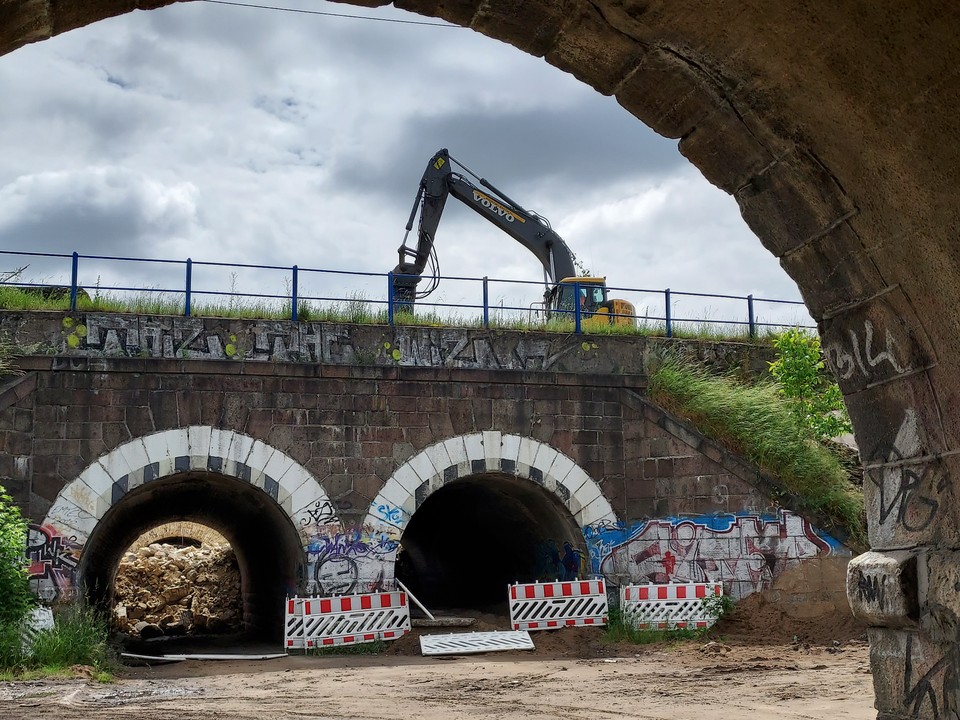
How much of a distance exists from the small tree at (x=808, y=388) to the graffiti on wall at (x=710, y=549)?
157cm

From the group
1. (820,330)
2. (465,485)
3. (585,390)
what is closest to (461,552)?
(465,485)

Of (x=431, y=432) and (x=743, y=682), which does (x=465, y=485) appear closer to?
(x=431, y=432)

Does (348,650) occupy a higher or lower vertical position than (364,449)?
lower

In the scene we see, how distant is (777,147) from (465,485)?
1293cm

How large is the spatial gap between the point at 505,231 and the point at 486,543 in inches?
241

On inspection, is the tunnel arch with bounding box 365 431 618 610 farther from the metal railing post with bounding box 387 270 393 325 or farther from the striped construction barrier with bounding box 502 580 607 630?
the metal railing post with bounding box 387 270 393 325

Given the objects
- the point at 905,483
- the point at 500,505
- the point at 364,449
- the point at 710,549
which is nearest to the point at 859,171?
the point at 905,483

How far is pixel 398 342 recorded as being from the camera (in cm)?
1434

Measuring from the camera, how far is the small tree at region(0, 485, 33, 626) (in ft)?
36.1

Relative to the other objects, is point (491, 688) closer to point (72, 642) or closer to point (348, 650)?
point (348, 650)

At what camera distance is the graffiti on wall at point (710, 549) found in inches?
551

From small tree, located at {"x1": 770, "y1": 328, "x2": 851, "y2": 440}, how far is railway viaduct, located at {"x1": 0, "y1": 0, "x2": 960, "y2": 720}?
460 inches

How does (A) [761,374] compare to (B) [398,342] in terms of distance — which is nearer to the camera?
(B) [398,342]

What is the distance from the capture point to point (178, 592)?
22016 millimetres
